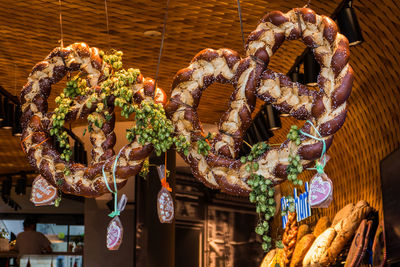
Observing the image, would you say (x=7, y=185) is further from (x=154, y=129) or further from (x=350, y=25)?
(x=154, y=129)

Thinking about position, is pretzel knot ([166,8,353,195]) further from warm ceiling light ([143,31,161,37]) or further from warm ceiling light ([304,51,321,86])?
warm ceiling light ([143,31,161,37])

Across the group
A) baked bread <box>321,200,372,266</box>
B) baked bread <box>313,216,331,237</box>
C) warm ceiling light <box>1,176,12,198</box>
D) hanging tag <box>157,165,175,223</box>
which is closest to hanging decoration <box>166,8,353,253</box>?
hanging tag <box>157,165,175,223</box>

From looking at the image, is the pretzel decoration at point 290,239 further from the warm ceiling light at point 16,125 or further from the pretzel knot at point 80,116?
the pretzel knot at point 80,116

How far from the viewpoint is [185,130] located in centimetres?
251

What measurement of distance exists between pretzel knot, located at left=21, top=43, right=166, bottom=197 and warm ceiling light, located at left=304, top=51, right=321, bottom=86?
2.16 m

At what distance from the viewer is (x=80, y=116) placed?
9.33 ft

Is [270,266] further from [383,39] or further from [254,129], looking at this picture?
[383,39]

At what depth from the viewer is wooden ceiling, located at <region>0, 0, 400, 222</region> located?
4730 mm

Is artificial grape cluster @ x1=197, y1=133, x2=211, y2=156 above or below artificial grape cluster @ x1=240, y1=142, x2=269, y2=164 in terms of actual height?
above

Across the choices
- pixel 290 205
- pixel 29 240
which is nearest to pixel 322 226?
pixel 29 240

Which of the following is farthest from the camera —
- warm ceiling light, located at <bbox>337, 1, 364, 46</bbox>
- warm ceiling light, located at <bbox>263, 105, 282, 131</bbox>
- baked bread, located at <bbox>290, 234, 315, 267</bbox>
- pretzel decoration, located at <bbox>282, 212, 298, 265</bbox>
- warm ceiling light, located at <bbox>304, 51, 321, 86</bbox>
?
pretzel decoration, located at <bbox>282, 212, 298, 265</bbox>

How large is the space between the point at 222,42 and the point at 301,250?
7.49 ft

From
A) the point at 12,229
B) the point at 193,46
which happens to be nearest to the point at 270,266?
the point at 193,46

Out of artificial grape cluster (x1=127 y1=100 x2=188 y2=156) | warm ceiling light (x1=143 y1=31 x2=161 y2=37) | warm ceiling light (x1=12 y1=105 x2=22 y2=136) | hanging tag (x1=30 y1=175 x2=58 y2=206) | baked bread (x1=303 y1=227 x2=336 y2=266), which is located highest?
warm ceiling light (x1=143 y1=31 x2=161 y2=37)
